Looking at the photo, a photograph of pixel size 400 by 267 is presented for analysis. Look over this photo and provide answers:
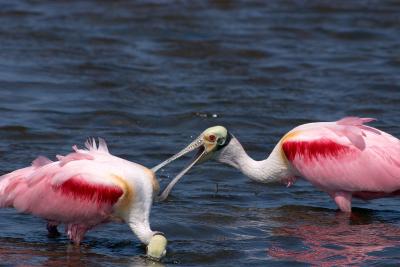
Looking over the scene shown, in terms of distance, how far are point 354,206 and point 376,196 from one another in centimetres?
41

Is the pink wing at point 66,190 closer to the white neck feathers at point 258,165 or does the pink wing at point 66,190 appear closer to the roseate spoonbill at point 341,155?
the roseate spoonbill at point 341,155

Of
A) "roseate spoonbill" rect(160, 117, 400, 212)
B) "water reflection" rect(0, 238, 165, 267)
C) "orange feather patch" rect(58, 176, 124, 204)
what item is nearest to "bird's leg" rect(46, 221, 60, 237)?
"water reflection" rect(0, 238, 165, 267)

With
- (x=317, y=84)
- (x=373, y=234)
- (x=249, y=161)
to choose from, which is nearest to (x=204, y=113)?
(x=317, y=84)

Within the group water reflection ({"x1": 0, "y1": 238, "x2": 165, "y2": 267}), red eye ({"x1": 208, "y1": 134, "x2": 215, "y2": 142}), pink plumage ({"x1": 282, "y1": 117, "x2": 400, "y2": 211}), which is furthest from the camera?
pink plumage ({"x1": 282, "y1": 117, "x2": 400, "y2": 211})

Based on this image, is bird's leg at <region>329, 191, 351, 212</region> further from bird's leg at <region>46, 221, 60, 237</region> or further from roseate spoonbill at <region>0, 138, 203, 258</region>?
bird's leg at <region>46, 221, 60, 237</region>

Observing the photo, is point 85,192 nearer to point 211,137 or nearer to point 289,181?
point 211,137

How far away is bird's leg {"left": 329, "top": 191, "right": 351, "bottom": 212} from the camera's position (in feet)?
38.5

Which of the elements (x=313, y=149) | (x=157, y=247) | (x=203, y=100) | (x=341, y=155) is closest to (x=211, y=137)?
(x=313, y=149)

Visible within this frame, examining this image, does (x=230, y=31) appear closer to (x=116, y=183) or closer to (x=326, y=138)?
(x=326, y=138)

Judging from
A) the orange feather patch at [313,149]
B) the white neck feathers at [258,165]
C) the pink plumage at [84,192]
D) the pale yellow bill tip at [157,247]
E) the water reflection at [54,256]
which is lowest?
the water reflection at [54,256]

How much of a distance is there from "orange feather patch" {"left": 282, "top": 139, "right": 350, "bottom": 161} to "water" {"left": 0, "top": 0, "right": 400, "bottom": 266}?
0.55 m

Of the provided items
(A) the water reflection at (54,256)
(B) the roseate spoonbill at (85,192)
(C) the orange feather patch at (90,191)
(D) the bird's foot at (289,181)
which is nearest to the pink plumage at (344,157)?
(D) the bird's foot at (289,181)

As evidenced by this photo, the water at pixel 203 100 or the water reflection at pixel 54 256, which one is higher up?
the water at pixel 203 100

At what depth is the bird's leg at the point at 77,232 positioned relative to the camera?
1033cm
